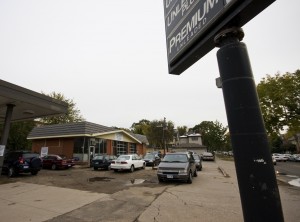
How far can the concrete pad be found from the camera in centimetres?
718

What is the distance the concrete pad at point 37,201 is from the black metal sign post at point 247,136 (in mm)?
6507

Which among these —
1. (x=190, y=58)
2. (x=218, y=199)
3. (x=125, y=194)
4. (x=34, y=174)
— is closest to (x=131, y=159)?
(x=34, y=174)

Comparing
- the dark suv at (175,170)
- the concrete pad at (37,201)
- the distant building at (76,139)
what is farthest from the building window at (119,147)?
the concrete pad at (37,201)

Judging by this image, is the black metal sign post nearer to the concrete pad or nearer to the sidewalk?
the sidewalk

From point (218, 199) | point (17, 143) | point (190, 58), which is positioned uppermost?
point (17, 143)

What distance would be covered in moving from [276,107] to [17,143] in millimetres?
42085

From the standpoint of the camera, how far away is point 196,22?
3402mm

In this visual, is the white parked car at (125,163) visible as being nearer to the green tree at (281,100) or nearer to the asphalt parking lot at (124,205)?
the asphalt parking lot at (124,205)

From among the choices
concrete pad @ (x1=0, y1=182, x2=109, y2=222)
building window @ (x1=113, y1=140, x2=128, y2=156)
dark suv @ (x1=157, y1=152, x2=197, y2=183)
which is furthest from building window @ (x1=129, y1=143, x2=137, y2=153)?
concrete pad @ (x1=0, y1=182, x2=109, y2=222)

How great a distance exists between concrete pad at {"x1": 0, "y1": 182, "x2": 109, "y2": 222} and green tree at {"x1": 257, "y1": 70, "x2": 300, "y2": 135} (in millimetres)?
28697

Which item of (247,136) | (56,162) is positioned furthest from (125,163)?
(247,136)

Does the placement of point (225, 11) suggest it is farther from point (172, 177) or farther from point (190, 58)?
point (172, 177)

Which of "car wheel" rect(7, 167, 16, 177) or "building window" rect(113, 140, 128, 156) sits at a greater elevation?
"building window" rect(113, 140, 128, 156)

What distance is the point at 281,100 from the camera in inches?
1187
